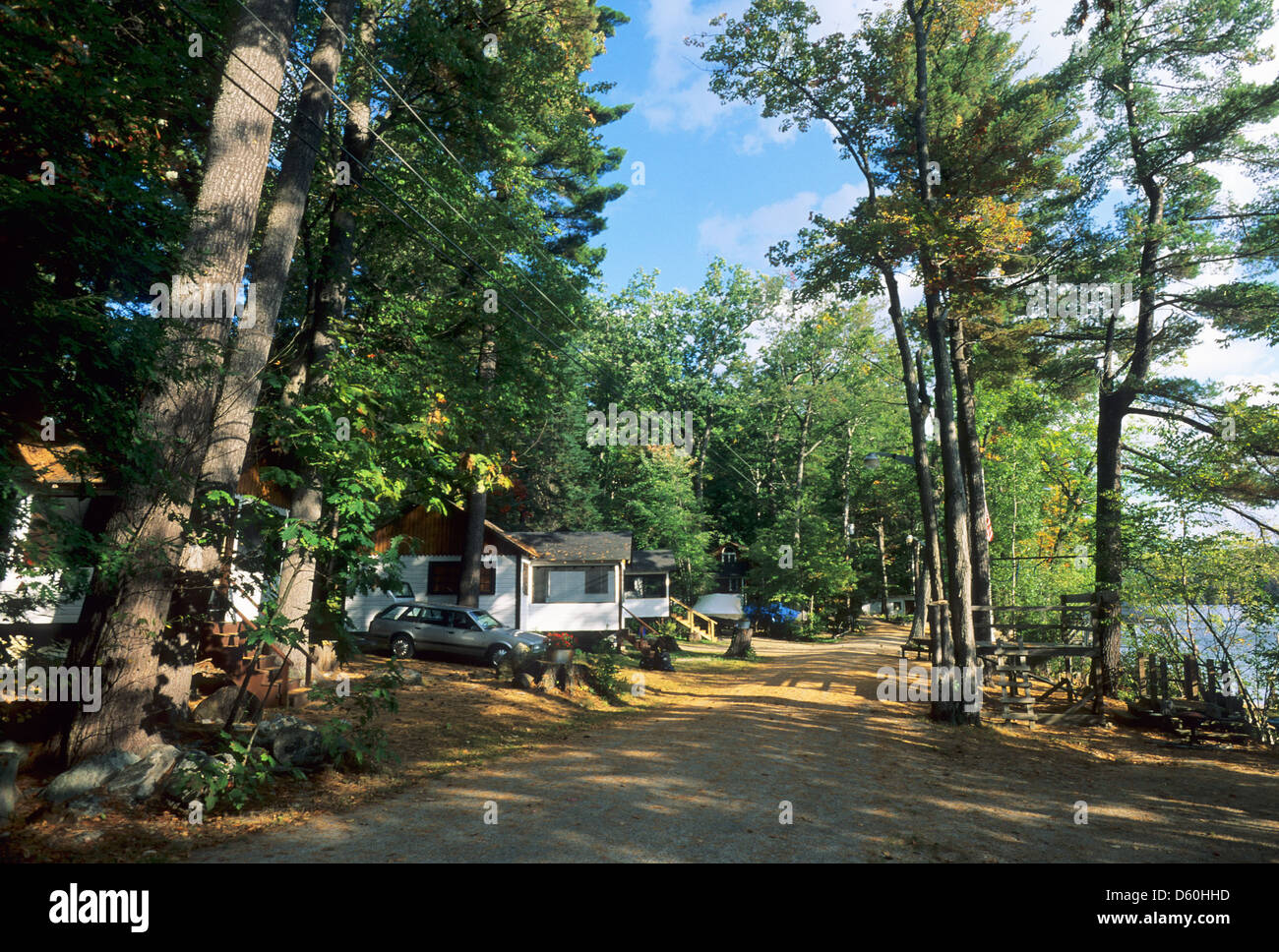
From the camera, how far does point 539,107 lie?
1625 centimetres

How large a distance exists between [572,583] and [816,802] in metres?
19.5

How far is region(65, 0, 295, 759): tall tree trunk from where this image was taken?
6969 mm

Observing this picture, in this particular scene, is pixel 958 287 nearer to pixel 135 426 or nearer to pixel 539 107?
pixel 539 107

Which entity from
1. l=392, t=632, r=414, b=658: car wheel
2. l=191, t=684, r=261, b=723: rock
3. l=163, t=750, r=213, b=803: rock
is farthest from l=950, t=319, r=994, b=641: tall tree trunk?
l=163, t=750, r=213, b=803: rock

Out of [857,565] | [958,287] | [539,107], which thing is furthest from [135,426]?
[857,565]

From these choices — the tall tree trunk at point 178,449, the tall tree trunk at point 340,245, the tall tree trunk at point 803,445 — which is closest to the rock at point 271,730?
the tall tree trunk at point 178,449

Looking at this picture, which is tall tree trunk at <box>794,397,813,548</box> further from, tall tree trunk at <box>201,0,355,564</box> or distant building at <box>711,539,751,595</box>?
tall tree trunk at <box>201,0,355,564</box>

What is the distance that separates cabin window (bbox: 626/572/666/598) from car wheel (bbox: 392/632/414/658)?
18.6 metres

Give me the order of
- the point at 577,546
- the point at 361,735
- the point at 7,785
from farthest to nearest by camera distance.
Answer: the point at 577,546
the point at 361,735
the point at 7,785

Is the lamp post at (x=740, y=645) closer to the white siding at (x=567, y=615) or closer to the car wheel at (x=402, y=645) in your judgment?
the white siding at (x=567, y=615)

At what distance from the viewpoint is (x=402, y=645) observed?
18672 millimetres

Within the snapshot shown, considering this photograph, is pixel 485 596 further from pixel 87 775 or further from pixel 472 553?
pixel 87 775

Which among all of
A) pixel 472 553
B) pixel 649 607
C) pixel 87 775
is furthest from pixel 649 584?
pixel 87 775
